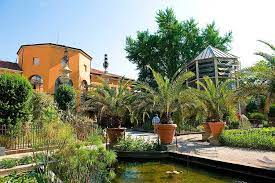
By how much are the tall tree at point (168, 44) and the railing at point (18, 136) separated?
93.6ft

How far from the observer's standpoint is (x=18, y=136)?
14133 millimetres

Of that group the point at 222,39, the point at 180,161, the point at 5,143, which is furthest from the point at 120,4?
the point at 222,39

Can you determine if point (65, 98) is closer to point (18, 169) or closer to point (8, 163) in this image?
point (8, 163)

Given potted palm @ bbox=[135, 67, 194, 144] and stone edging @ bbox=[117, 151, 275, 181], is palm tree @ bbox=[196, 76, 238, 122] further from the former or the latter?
stone edging @ bbox=[117, 151, 275, 181]

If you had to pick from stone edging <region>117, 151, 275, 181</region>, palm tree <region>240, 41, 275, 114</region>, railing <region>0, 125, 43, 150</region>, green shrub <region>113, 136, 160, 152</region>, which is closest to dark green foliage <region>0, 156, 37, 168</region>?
railing <region>0, 125, 43, 150</region>

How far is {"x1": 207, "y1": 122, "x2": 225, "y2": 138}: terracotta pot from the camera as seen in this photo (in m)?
16.5

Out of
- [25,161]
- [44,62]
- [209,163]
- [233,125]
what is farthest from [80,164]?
[44,62]

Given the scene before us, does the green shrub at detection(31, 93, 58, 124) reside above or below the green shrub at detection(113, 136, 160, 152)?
above

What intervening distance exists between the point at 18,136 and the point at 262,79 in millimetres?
10927

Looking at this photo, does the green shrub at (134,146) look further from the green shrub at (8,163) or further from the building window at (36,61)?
the building window at (36,61)

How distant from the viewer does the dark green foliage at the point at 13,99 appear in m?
14.0

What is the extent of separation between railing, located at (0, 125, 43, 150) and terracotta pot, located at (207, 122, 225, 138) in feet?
29.7

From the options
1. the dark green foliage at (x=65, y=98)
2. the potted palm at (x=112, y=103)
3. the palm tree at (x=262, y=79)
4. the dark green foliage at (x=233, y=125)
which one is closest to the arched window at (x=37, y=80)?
the dark green foliage at (x=65, y=98)

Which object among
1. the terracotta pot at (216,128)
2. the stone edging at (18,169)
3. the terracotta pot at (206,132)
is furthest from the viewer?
the terracotta pot at (206,132)
